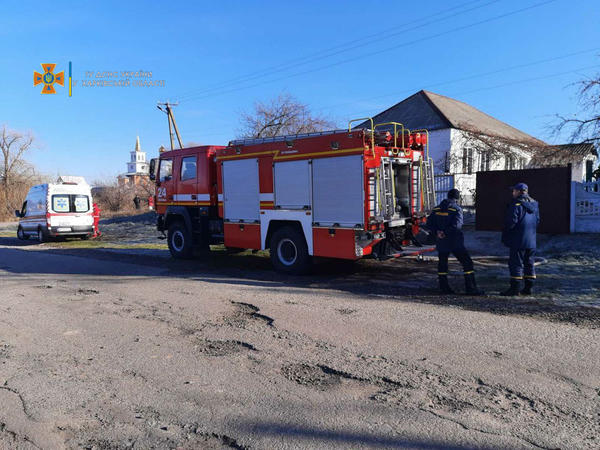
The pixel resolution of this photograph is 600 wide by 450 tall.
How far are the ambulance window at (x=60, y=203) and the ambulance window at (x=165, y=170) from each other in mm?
7421

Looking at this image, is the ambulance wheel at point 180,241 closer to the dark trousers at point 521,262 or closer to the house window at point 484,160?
the dark trousers at point 521,262

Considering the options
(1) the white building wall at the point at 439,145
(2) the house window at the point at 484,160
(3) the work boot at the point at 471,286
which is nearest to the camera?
(3) the work boot at the point at 471,286

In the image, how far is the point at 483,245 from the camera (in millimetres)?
12430

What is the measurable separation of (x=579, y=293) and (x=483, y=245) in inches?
213

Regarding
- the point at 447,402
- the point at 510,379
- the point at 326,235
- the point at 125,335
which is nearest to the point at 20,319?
the point at 125,335

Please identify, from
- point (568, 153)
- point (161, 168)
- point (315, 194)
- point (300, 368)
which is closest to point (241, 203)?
point (315, 194)

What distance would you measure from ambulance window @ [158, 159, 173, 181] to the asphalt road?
5.43 m

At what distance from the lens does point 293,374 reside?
164 inches

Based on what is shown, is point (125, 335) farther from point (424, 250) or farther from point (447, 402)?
point (424, 250)

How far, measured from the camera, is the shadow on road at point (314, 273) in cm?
639

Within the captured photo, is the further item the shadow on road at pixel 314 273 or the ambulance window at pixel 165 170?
the ambulance window at pixel 165 170

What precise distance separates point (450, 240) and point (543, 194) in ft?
22.9

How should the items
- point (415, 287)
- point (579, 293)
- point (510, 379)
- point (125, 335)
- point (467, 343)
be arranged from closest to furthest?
point (510, 379) < point (467, 343) < point (125, 335) < point (579, 293) < point (415, 287)

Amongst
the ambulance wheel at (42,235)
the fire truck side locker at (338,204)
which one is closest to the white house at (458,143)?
the fire truck side locker at (338,204)
